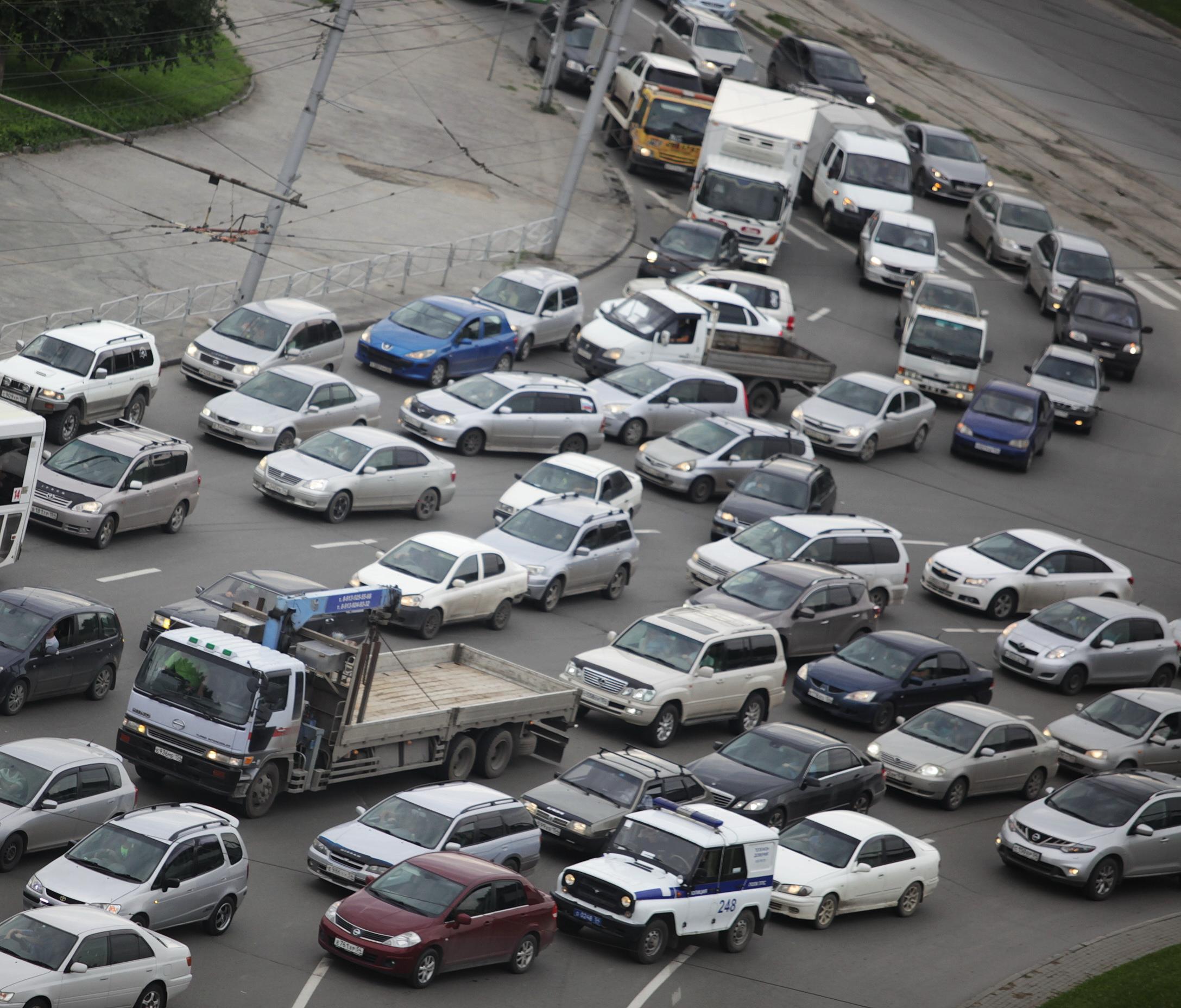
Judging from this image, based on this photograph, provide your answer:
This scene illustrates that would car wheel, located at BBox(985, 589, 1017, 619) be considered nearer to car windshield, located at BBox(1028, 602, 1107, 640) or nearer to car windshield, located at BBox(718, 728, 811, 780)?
car windshield, located at BBox(1028, 602, 1107, 640)

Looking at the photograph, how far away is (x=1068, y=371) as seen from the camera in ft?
148

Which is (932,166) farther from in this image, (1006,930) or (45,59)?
(1006,930)

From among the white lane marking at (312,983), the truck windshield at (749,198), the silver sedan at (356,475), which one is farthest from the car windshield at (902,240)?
the white lane marking at (312,983)

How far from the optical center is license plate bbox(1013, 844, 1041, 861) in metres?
24.9

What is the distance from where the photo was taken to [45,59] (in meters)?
49.2

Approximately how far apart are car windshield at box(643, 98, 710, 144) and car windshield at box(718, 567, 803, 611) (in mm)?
27513

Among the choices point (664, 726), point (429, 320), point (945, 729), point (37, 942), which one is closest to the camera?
point (37, 942)

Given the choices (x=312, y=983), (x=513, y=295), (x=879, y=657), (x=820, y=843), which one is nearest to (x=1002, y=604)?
(x=879, y=657)

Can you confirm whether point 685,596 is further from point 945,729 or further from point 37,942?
point 37,942

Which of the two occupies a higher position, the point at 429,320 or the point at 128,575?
the point at 429,320

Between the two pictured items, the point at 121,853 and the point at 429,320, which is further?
the point at 429,320

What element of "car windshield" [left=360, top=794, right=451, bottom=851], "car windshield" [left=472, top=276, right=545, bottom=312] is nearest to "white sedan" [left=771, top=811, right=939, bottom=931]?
"car windshield" [left=360, top=794, right=451, bottom=851]

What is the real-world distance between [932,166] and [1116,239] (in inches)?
278

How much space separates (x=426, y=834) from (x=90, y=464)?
1080 cm
